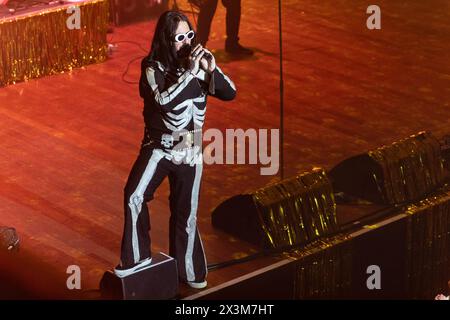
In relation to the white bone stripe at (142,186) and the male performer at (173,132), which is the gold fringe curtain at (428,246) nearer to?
the male performer at (173,132)

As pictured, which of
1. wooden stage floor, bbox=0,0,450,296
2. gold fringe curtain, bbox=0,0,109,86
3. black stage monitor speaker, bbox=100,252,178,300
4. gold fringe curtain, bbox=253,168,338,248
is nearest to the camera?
black stage monitor speaker, bbox=100,252,178,300

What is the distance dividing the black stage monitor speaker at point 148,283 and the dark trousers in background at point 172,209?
0.08 m

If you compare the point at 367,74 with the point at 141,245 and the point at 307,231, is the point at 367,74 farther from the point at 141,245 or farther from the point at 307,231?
the point at 141,245

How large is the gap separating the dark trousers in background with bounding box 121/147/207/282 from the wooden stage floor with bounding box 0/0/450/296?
200 mm

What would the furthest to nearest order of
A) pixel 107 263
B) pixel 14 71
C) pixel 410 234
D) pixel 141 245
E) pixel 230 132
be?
pixel 14 71
pixel 230 132
pixel 410 234
pixel 107 263
pixel 141 245

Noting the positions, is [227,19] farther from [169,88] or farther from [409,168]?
[169,88]

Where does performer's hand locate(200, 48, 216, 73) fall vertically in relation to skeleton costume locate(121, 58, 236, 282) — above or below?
above

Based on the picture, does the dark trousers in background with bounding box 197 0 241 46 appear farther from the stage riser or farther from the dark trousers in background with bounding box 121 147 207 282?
the dark trousers in background with bounding box 121 147 207 282

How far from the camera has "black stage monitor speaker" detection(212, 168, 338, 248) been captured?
714 centimetres

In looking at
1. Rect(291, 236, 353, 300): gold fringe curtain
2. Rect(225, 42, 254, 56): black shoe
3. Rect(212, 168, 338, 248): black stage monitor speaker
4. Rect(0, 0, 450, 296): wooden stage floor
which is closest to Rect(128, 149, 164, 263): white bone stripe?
Rect(0, 0, 450, 296): wooden stage floor

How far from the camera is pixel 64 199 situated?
776 centimetres

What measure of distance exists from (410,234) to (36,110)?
10.5ft

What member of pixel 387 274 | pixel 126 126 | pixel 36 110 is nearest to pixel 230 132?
pixel 126 126

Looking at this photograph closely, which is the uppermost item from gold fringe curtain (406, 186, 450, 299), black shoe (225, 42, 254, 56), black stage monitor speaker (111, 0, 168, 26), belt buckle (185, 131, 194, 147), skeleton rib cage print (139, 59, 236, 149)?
skeleton rib cage print (139, 59, 236, 149)
